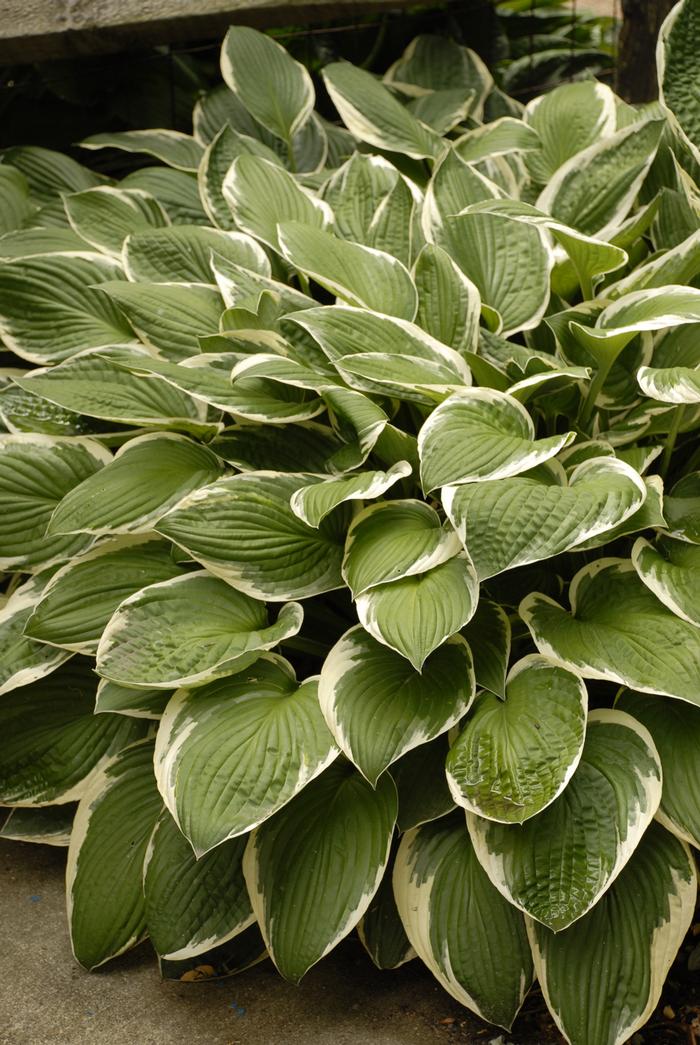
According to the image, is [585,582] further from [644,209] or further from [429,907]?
[644,209]

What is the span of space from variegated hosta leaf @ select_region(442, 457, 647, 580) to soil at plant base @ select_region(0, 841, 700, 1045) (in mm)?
633

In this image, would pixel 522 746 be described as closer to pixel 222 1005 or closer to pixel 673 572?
pixel 673 572

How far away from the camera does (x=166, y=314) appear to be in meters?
1.86

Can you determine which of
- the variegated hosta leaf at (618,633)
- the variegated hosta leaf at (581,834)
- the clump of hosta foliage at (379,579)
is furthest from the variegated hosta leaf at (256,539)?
the variegated hosta leaf at (581,834)

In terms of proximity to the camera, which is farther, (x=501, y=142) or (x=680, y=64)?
(x=501, y=142)

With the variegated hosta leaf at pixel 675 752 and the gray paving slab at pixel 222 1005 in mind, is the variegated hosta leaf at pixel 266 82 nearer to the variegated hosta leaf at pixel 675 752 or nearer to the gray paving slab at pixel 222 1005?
the variegated hosta leaf at pixel 675 752

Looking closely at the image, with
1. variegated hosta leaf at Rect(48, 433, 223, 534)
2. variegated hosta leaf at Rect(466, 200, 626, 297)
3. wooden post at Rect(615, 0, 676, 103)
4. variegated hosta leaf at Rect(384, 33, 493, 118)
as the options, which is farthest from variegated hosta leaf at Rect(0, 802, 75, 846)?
wooden post at Rect(615, 0, 676, 103)

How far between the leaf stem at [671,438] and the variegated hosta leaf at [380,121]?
1.00 metres

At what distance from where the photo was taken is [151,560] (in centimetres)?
169

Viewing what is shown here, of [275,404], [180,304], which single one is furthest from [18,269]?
[275,404]

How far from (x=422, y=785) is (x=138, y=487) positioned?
0.62m

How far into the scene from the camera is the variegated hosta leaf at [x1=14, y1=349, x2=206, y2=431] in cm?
169

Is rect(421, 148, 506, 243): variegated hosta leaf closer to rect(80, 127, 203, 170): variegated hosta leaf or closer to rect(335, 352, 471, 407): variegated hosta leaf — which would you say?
rect(335, 352, 471, 407): variegated hosta leaf

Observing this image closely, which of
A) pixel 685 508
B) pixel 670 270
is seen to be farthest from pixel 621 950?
pixel 670 270
